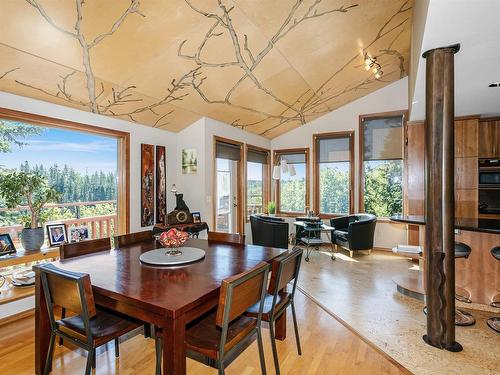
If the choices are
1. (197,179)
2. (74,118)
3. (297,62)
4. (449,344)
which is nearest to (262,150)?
(197,179)

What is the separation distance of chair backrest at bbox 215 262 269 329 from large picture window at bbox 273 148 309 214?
15.6ft

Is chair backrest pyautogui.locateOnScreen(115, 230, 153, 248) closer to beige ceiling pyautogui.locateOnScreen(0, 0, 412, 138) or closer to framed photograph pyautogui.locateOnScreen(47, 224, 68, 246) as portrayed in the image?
framed photograph pyautogui.locateOnScreen(47, 224, 68, 246)

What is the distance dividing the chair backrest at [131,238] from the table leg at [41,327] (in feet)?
2.47

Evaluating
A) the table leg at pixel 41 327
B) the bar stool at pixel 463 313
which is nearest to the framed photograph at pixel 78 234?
the table leg at pixel 41 327

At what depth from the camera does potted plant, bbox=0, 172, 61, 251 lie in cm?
274

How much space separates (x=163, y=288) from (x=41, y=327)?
1.08 metres

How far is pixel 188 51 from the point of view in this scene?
2930 millimetres

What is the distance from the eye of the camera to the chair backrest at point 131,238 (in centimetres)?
264

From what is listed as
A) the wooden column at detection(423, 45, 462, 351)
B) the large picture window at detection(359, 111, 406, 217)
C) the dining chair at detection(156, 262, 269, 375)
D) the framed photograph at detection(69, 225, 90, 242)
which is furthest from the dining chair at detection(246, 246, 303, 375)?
the large picture window at detection(359, 111, 406, 217)

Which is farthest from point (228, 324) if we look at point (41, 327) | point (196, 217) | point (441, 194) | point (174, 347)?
point (196, 217)

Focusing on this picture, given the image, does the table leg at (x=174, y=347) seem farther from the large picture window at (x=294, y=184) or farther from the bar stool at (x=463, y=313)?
the large picture window at (x=294, y=184)

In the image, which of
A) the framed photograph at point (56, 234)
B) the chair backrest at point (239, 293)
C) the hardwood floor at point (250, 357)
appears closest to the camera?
the chair backrest at point (239, 293)

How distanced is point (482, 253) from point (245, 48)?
346 cm

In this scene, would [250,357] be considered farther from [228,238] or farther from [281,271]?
[228,238]
